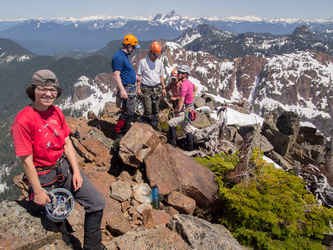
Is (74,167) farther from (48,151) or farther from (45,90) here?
(45,90)

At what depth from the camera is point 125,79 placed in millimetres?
9352

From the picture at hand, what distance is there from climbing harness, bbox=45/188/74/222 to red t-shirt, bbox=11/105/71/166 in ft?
2.10

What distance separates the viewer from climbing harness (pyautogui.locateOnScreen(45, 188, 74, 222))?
12.1ft

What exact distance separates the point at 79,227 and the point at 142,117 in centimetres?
681

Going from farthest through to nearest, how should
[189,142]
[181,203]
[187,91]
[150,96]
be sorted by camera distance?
[150,96]
[189,142]
[187,91]
[181,203]

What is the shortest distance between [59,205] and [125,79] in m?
6.77

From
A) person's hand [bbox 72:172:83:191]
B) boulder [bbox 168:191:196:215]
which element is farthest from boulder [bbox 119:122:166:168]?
person's hand [bbox 72:172:83:191]

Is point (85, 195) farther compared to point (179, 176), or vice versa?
point (179, 176)

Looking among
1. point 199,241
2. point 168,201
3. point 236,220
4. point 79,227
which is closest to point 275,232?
point 236,220

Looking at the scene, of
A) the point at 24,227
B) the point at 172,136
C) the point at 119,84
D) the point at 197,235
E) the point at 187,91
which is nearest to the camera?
the point at 24,227

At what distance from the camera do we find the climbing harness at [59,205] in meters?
3.67

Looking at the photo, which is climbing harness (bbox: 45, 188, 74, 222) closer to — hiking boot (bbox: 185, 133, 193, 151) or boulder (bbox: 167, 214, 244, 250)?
boulder (bbox: 167, 214, 244, 250)

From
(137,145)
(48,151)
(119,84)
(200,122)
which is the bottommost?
(200,122)

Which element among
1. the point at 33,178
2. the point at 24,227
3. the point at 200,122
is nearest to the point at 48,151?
the point at 33,178
